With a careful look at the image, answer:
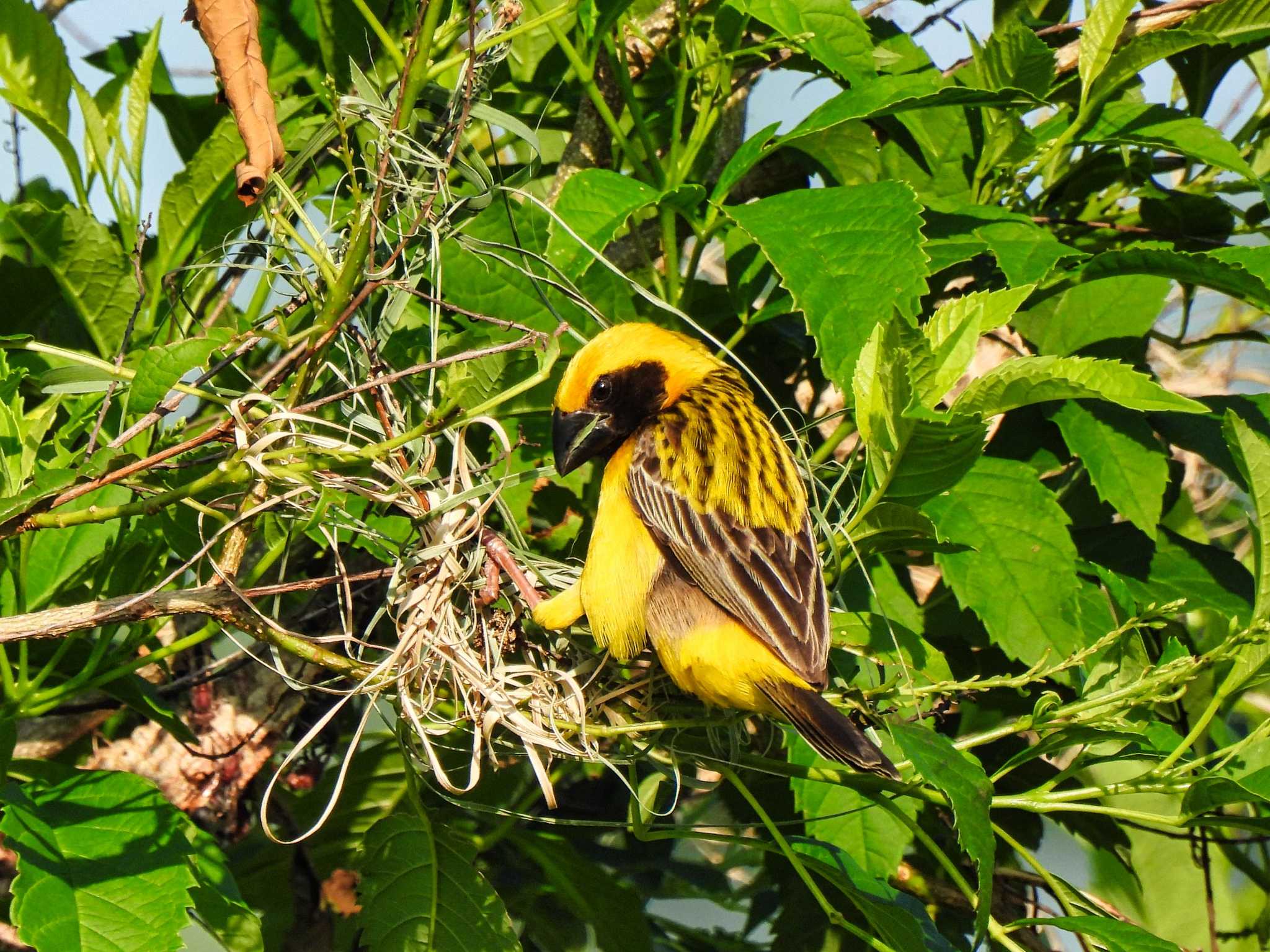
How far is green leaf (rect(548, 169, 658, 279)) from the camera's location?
6.67ft

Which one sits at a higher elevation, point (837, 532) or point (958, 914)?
point (837, 532)

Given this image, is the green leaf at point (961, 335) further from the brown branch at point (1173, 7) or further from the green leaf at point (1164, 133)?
the brown branch at point (1173, 7)

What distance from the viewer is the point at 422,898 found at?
2051 mm

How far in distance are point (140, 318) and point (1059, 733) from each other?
5.96 ft

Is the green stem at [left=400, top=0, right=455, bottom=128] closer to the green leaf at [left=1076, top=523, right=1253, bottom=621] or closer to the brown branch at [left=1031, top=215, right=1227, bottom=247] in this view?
the brown branch at [left=1031, top=215, right=1227, bottom=247]

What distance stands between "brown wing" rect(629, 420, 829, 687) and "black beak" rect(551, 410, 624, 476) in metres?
0.09

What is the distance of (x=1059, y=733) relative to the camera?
1.83 meters

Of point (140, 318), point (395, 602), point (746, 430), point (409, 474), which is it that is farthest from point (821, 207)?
point (140, 318)

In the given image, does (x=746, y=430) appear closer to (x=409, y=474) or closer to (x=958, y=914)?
(x=409, y=474)

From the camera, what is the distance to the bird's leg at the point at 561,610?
192 centimetres

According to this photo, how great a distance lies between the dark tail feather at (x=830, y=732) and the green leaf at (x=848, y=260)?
49 cm

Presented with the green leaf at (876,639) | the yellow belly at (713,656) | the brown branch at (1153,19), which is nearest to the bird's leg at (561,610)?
the yellow belly at (713,656)

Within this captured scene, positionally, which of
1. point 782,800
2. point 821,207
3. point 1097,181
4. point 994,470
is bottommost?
point 782,800

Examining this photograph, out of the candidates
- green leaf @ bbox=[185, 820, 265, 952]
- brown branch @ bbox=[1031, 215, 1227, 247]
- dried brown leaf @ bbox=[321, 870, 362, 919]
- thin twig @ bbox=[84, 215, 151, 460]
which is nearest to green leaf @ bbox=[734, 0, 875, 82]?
brown branch @ bbox=[1031, 215, 1227, 247]
